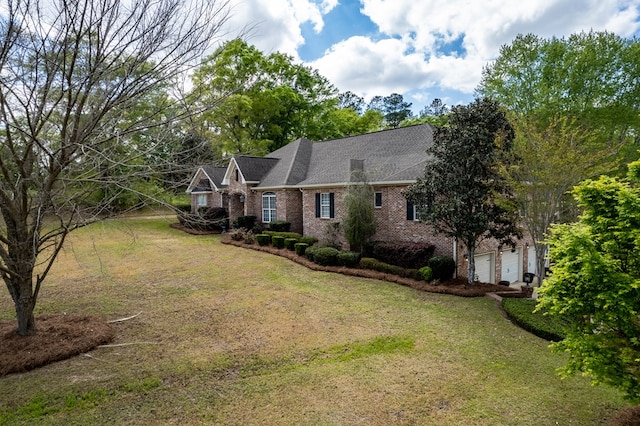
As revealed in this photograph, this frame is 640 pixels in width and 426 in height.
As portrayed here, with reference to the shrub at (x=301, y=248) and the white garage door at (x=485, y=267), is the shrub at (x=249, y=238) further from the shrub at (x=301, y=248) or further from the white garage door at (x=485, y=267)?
the white garage door at (x=485, y=267)

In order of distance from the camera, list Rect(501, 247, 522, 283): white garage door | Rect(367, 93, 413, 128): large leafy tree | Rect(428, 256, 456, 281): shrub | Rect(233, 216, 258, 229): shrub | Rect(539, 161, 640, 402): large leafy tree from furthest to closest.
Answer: Rect(367, 93, 413, 128): large leafy tree
Rect(233, 216, 258, 229): shrub
Rect(501, 247, 522, 283): white garage door
Rect(428, 256, 456, 281): shrub
Rect(539, 161, 640, 402): large leafy tree

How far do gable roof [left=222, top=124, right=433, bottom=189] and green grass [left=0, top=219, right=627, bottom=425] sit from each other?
618 centimetres

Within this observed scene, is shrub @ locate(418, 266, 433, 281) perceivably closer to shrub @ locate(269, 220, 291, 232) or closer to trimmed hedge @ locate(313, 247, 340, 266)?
trimmed hedge @ locate(313, 247, 340, 266)

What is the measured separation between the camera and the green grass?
503 cm

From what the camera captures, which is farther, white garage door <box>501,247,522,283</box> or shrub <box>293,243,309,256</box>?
shrub <box>293,243,309,256</box>

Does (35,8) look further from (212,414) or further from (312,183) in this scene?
(312,183)

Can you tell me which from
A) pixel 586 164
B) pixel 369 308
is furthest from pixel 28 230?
pixel 586 164

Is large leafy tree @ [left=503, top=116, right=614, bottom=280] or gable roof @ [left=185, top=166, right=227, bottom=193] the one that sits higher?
gable roof @ [left=185, top=166, right=227, bottom=193]

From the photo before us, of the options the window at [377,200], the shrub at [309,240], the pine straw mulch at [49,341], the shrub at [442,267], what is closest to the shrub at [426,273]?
the shrub at [442,267]

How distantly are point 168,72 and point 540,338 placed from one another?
9.30m

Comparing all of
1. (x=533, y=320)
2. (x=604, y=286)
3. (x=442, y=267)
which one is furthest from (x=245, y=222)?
(x=604, y=286)

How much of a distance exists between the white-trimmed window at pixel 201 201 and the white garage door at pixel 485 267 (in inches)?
879

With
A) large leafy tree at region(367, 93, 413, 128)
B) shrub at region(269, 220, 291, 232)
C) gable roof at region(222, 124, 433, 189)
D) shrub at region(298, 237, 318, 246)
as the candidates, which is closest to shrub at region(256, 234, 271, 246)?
shrub at region(269, 220, 291, 232)

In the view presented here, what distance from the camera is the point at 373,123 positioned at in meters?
42.6
